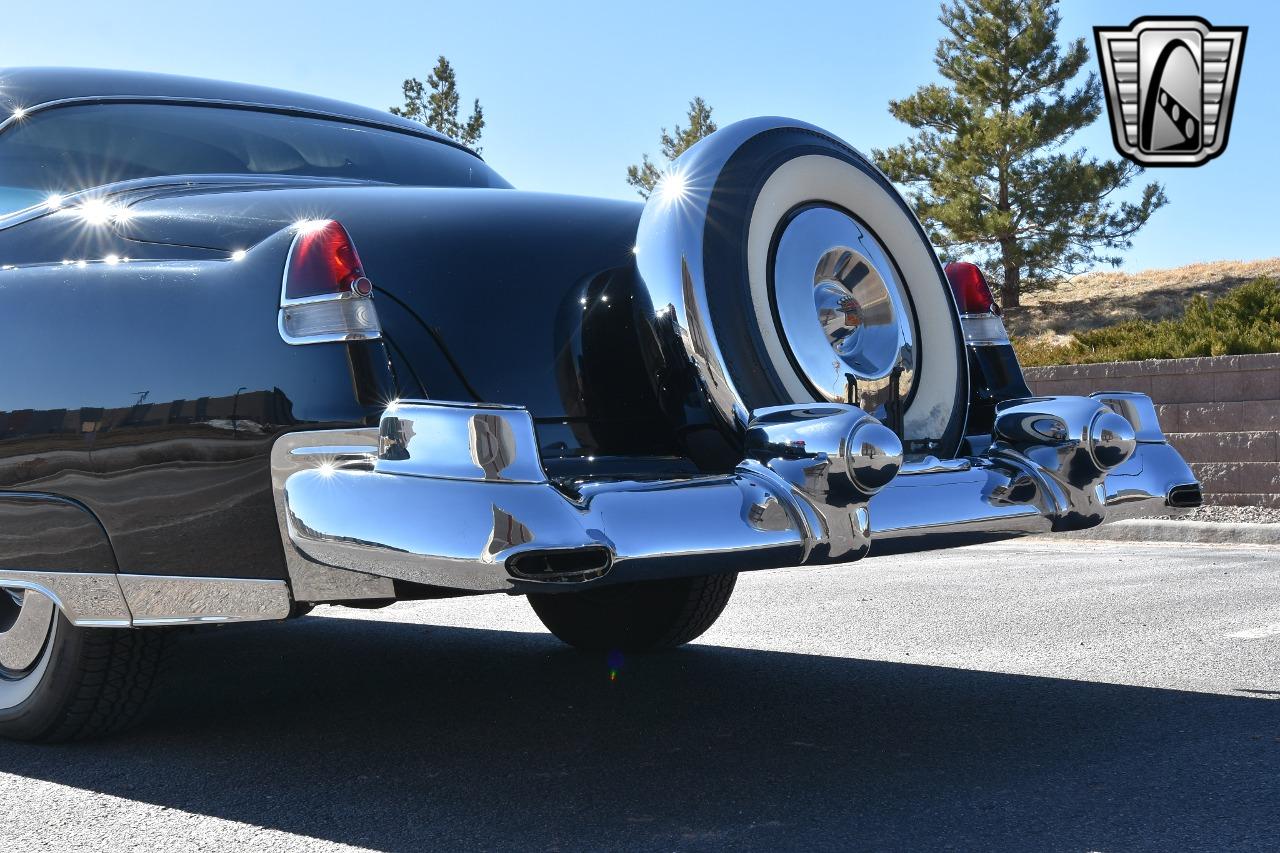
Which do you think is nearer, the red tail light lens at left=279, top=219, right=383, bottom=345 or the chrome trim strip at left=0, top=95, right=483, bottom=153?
the red tail light lens at left=279, top=219, right=383, bottom=345

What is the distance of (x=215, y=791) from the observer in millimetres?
2838

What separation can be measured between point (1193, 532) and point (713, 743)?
6.81 metres

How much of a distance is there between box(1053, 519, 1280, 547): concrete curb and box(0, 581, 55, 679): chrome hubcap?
6.94 m

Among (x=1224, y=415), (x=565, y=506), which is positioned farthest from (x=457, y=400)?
(x=1224, y=415)

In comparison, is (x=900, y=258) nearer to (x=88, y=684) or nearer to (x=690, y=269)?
(x=690, y=269)

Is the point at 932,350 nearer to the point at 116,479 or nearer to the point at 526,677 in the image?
the point at 526,677

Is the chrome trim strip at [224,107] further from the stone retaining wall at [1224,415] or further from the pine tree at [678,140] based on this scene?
the pine tree at [678,140]

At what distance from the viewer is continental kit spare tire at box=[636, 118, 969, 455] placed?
293cm

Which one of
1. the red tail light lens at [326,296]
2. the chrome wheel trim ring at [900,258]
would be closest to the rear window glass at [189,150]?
the red tail light lens at [326,296]

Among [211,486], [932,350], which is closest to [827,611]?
[932,350]

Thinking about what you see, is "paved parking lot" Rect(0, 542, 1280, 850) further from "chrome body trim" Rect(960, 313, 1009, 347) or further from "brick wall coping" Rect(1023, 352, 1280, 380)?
"brick wall coping" Rect(1023, 352, 1280, 380)

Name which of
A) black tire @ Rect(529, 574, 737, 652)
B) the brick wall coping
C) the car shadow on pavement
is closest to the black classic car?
the car shadow on pavement

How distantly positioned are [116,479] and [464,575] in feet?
3.29

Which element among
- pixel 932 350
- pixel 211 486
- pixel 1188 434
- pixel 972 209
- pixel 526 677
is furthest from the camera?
pixel 972 209
